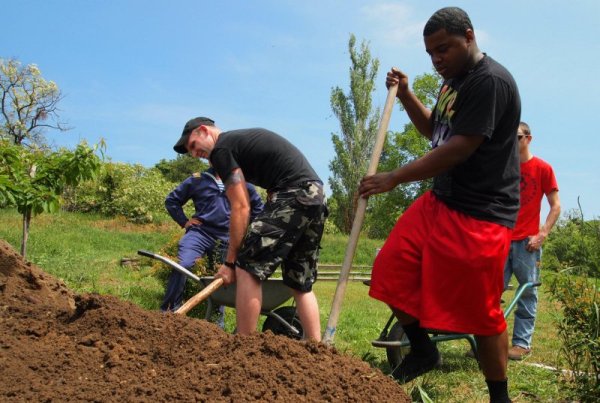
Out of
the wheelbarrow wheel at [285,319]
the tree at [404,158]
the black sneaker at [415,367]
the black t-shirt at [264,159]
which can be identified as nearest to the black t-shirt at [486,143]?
the black sneaker at [415,367]

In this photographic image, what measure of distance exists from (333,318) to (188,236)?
8.44ft

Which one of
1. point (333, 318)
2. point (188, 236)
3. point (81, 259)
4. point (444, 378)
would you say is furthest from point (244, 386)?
point (81, 259)

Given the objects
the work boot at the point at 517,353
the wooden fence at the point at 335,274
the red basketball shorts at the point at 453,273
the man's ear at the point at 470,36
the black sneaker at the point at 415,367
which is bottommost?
the wooden fence at the point at 335,274

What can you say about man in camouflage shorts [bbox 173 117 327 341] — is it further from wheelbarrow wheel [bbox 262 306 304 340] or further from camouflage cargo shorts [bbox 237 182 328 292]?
wheelbarrow wheel [bbox 262 306 304 340]

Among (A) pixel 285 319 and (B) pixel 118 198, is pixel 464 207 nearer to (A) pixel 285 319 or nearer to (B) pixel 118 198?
(A) pixel 285 319

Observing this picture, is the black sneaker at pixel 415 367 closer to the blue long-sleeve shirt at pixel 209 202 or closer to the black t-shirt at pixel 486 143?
the black t-shirt at pixel 486 143

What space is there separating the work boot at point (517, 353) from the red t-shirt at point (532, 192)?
0.86 meters

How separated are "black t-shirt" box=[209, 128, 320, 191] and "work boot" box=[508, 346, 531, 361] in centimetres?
230

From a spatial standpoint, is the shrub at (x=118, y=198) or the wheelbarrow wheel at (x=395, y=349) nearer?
the wheelbarrow wheel at (x=395, y=349)

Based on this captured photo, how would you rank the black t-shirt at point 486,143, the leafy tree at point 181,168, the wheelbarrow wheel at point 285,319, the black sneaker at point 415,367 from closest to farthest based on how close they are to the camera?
1. the black t-shirt at point 486,143
2. the black sneaker at point 415,367
3. the wheelbarrow wheel at point 285,319
4. the leafy tree at point 181,168

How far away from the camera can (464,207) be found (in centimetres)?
271

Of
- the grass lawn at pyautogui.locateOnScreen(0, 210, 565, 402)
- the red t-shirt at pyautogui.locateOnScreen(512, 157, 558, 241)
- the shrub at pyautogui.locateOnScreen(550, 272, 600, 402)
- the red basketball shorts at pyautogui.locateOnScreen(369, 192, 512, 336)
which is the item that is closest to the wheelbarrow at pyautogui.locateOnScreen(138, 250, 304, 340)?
the grass lawn at pyautogui.locateOnScreen(0, 210, 565, 402)

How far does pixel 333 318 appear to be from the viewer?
292 centimetres

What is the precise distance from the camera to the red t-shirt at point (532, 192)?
4914mm
